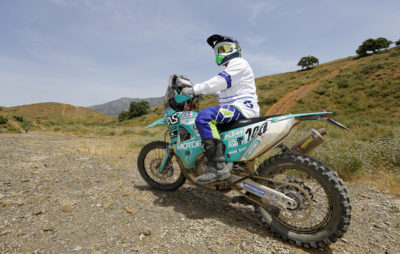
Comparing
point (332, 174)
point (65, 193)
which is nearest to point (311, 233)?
point (332, 174)

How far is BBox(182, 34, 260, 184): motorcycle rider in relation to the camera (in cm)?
283

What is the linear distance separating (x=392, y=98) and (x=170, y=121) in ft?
82.9

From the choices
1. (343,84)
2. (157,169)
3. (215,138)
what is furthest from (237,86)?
(343,84)

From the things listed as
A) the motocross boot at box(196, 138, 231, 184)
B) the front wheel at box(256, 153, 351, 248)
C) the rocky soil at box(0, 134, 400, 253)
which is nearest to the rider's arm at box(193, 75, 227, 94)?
the motocross boot at box(196, 138, 231, 184)

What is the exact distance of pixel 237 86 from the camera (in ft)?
9.76

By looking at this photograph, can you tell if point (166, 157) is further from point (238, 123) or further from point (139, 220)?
point (238, 123)

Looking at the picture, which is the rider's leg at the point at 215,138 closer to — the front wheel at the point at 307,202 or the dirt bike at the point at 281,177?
the dirt bike at the point at 281,177

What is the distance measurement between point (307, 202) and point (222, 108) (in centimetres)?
156

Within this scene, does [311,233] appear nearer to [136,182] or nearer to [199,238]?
[199,238]

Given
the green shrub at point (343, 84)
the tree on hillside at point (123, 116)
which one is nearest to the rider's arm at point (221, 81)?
the green shrub at point (343, 84)

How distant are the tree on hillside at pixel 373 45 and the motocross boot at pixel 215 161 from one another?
63.7 meters

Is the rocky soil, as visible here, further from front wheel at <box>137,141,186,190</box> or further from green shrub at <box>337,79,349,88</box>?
green shrub at <box>337,79,349,88</box>

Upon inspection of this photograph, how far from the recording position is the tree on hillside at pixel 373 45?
47844 millimetres

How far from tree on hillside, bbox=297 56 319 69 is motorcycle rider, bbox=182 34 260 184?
226 feet
